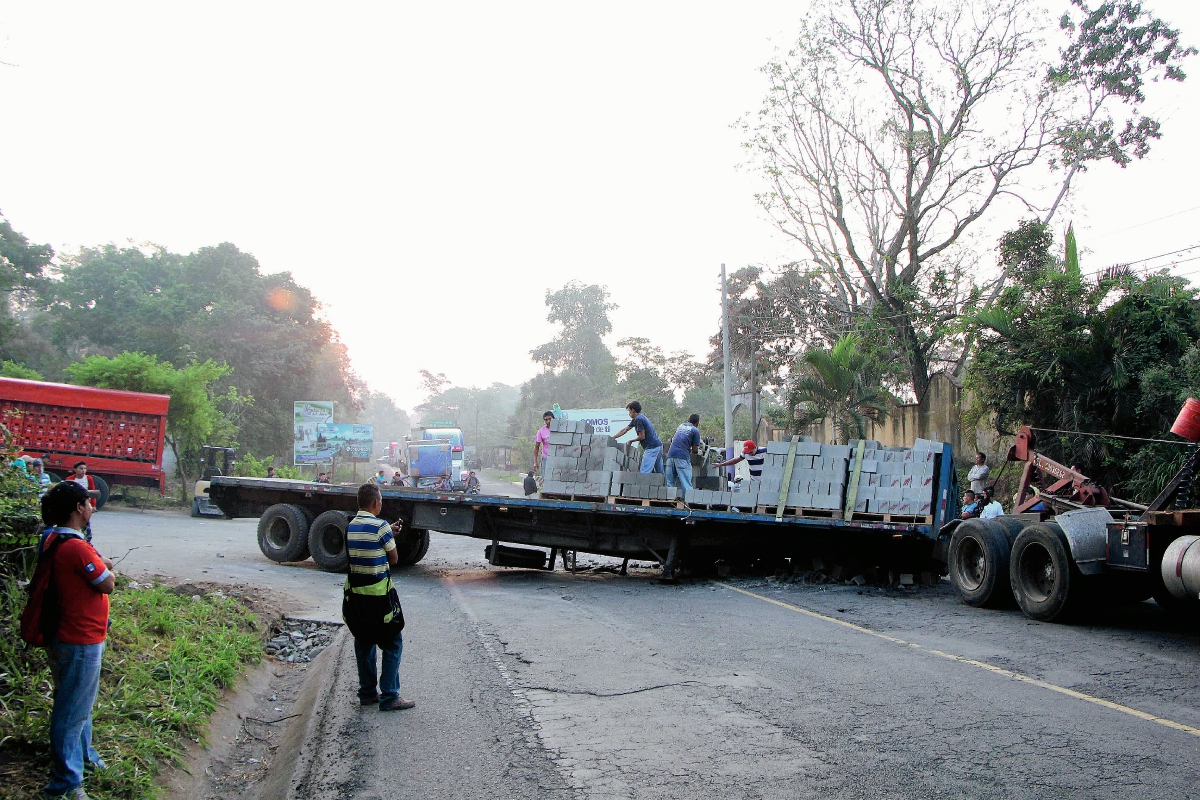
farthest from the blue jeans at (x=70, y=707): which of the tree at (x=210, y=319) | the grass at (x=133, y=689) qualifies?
the tree at (x=210, y=319)

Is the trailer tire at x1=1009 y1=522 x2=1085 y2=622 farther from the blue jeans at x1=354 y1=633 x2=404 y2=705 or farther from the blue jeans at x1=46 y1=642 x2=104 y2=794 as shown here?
the blue jeans at x1=46 y1=642 x2=104 y2=794

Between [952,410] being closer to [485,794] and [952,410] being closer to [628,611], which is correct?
[628,611]

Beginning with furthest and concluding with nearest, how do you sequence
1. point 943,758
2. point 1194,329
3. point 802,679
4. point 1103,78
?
point 1103,78, point 1194,329, point 802,679, point 943,758

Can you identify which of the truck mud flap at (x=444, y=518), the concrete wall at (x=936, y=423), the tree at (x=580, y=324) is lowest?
the truck mud flap at (x=444, y=518)

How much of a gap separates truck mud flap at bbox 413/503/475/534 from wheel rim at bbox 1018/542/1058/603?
7739 mm

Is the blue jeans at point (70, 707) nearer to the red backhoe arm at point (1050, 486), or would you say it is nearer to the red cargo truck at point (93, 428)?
the red backhoe arm at point (1050, 486)

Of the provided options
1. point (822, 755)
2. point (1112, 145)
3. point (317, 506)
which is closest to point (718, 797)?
point (822, 755)

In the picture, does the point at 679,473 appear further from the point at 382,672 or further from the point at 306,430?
the point at 306,430

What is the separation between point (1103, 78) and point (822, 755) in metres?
22.8

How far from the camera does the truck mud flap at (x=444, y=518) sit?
518 inches

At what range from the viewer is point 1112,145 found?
21.7 meters

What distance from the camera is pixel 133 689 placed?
5.28 m

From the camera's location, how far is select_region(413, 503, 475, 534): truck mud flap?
13148mm

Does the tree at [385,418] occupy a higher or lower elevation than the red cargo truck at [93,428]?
higher
